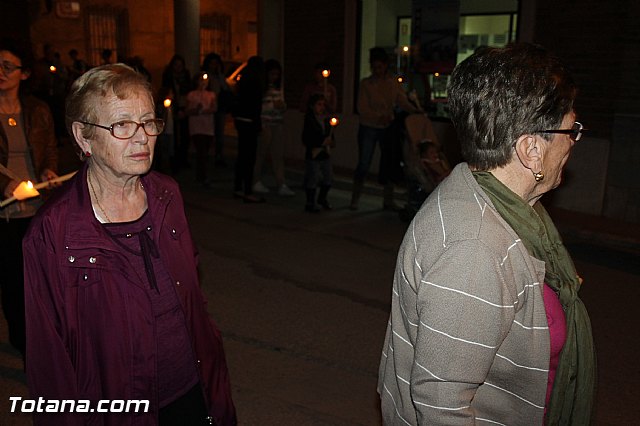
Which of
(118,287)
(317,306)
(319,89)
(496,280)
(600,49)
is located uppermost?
(600,49)

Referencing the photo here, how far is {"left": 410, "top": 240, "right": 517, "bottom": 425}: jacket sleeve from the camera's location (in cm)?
182

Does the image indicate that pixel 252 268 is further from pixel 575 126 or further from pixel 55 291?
pixel 575 126

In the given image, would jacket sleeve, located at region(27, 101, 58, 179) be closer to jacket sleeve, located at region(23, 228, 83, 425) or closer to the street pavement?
the street pavement

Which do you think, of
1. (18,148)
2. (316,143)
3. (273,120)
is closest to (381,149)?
(316,143)

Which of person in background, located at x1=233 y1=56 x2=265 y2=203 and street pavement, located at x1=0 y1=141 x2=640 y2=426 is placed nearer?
street pavement, located at x1=0 y1=141 x2=640 y2=426

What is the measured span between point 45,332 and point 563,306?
174 cm

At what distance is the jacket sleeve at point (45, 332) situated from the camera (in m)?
2.36

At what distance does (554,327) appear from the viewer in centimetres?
204

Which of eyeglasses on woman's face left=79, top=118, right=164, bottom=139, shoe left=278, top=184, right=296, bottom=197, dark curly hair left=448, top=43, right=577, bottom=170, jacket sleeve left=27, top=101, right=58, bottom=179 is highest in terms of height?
dark curly hair left=448, top=43, right=577, bottom=170

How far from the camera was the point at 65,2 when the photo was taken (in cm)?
2495

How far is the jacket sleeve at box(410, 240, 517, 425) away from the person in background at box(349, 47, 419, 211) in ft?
26.3

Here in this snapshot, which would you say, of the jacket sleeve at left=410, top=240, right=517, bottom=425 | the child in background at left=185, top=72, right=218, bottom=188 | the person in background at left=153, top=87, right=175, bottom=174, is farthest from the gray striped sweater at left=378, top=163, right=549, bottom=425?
the child in background at left=185, top=72, right=218, bottom=188

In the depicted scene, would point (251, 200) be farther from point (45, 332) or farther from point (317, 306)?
point (45, 332)

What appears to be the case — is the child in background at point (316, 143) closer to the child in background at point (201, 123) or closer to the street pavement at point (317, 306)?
the street pavement at point (317, 306)
